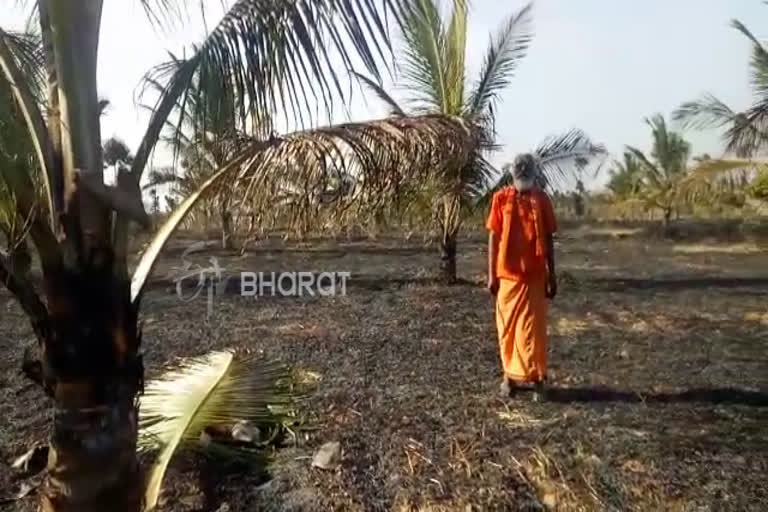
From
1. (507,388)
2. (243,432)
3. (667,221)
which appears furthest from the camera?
(667,221)

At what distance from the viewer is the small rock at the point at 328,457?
155 inches

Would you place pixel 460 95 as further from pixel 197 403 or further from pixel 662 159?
pixel 662 159

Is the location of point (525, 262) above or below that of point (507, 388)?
above

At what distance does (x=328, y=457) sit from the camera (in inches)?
157

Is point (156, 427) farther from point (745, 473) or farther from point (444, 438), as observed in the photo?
point (745, 473)

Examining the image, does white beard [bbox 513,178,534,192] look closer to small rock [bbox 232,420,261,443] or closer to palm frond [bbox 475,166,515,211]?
small rock [bbox 232,420,261,443]

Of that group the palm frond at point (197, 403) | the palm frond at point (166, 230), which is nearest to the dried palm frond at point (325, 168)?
the palm frond at point (166, 230)

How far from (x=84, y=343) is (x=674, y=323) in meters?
6.57

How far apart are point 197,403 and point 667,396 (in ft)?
10.0

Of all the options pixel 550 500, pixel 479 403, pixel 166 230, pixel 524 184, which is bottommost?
pixel 550 500

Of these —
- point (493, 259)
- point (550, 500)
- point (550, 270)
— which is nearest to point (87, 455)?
point (550, 500)

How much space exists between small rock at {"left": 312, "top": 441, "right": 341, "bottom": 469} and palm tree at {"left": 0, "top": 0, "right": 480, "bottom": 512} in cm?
115

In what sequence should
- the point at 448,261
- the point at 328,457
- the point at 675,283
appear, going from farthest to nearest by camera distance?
the point at 675,283 → the point at 448,261 → the point at 328,457

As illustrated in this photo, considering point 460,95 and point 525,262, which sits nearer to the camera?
point 525,262
